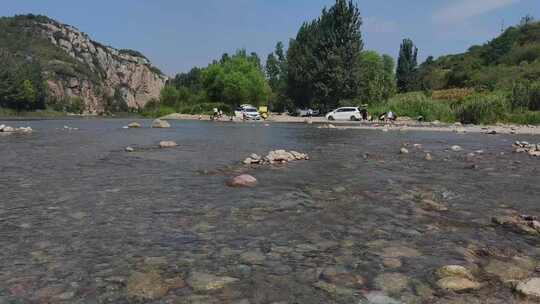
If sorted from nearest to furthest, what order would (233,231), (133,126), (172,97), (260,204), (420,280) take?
(420,280), (233,231), (260,204), (133,126), (172,97)

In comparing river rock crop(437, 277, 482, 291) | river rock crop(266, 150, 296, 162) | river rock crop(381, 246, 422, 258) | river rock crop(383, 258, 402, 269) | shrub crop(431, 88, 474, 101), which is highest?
shrub crop(431, 88, 474, 101)

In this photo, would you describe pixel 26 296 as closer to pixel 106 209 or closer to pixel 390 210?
pixel 106 209

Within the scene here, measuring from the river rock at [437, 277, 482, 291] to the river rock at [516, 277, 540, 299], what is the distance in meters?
0.34

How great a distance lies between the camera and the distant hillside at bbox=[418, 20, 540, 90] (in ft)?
245

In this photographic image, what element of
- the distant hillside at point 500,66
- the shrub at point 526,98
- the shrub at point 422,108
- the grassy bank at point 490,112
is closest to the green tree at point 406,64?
the distant hillside at point 500,66

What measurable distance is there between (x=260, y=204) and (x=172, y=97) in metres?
144

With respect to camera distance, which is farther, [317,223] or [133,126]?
[133,126]

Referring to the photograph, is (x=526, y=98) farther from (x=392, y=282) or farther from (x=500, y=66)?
(x=500, y=66)

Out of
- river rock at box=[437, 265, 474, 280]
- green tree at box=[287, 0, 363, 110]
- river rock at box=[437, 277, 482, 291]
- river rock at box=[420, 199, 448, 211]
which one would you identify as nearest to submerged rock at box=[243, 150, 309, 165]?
river rock at box=[420, 199, 448, 211]

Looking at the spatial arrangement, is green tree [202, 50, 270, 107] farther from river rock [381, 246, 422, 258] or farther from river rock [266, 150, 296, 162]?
river rock [381, 246, 422, 258]

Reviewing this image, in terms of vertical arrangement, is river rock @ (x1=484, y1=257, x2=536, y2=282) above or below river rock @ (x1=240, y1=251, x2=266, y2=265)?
above

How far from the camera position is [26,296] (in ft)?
12.8

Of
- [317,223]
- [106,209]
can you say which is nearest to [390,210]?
[317,223]

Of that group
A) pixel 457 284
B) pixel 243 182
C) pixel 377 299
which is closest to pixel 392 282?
pixel 377 299
